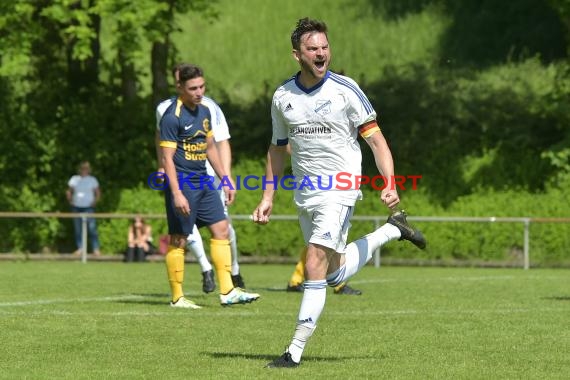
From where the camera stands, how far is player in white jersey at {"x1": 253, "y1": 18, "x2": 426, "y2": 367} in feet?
27.1

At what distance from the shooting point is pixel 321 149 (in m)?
8.41

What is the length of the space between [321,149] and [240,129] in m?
18.3

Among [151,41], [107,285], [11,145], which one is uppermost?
[151,41]

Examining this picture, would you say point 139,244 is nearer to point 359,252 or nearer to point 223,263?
point 223,263

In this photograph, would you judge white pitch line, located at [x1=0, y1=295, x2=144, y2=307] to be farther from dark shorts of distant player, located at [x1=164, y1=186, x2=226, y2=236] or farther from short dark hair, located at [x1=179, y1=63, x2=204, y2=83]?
short dark hair, located at [x1=179, y1=63, x2=204, y2=83]

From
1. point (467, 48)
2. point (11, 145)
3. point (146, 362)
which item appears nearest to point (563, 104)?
point (11, 145)

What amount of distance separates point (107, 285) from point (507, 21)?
32410 mm

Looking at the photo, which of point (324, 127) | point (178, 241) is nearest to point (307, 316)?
point (324, 127)

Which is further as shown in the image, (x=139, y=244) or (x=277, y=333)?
(x=139, y=244)

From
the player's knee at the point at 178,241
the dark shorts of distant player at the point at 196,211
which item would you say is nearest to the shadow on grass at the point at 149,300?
the player's knee at the point at 178,241

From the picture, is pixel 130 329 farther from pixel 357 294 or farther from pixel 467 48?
pixel 467 48

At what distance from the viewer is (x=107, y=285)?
16.1 m

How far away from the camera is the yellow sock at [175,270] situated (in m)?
12.4

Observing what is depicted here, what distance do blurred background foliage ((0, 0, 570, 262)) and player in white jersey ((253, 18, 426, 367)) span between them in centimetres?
1540
